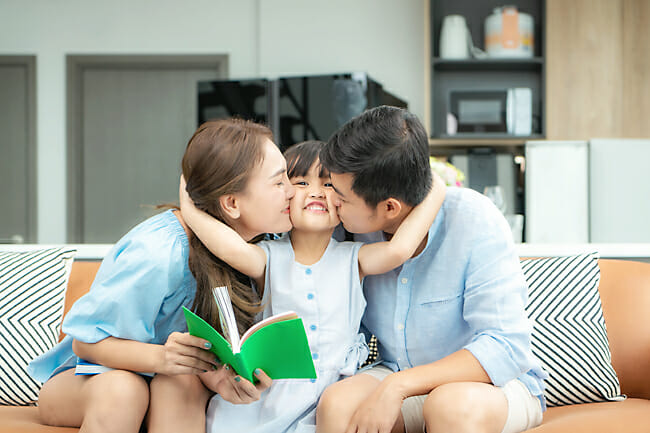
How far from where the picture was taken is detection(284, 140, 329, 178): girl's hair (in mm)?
1349

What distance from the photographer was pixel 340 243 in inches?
52.4

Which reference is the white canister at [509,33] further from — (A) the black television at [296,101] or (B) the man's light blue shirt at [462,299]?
(B) the man's light blue shirt at [462,299]

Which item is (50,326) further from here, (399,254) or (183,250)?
(399,254)

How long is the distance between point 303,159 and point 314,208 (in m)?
0.13

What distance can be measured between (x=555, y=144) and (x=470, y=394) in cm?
283

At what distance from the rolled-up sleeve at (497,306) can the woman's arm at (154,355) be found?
504 mm

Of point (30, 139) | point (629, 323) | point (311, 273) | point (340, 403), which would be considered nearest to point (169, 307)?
point (311, 273)

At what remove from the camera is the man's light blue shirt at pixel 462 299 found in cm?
115

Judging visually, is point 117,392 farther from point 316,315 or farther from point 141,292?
point 316,315

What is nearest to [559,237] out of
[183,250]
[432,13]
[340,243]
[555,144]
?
[555,144]

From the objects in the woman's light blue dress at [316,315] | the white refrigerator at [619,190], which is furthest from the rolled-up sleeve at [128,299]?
the white refrigerator at [619,190]

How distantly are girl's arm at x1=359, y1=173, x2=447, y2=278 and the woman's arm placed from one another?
1.22ft

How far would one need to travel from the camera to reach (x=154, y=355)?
115 cm

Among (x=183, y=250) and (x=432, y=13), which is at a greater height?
(x=432, y=13)
